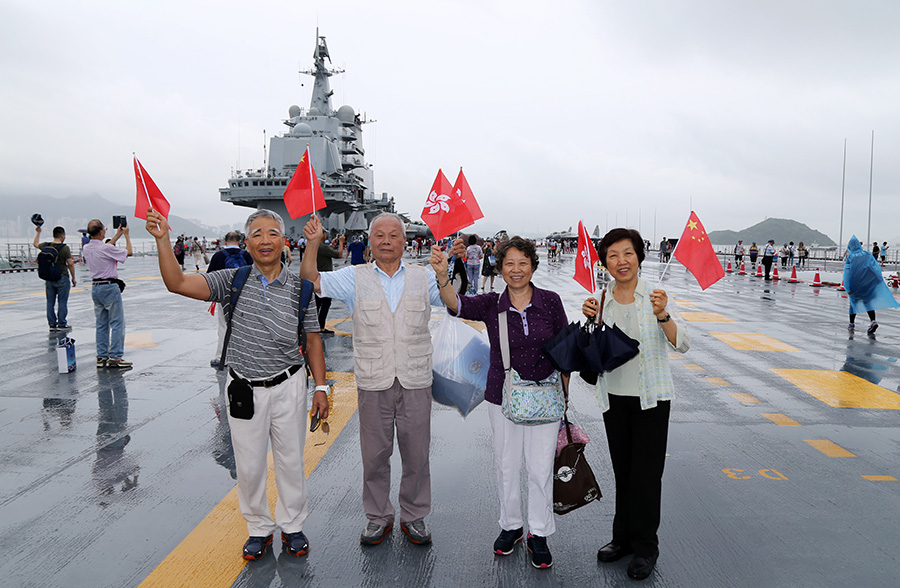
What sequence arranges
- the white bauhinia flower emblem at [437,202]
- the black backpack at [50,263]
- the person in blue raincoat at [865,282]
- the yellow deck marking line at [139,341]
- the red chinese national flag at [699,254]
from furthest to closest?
the person in blue raincoat at [865,282], the black backpack at [50,263], the yellow deck marking line at [139,341], the white bauhinia flower emblem at [437,202], the red chinese national flag at [699,254]

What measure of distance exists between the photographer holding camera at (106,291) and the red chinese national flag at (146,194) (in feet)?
14.8

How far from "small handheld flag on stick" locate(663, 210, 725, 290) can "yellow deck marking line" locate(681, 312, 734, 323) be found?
8664 mm

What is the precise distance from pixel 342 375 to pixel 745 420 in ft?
15.4

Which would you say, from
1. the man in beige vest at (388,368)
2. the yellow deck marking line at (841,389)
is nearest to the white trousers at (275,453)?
the man in beige vest at (388,368)

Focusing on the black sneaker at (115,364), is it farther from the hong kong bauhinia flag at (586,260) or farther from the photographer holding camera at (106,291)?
the hong kong bauhinia flag at (586,260)

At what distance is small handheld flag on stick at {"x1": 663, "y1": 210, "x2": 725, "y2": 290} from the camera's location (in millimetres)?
3717

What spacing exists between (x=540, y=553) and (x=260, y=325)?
206cm

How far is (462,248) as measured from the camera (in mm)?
3789

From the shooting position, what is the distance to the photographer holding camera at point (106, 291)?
7297 mm

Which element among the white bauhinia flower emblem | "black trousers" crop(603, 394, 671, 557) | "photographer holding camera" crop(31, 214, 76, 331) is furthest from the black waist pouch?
"photographer holding camera" crop(31, 214, 76, 331)

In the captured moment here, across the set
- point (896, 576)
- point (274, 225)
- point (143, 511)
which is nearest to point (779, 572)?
point (896, 576)

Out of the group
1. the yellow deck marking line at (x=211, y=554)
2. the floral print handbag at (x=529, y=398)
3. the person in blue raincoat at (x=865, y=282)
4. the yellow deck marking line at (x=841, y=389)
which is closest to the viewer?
the yellow deck marking line at (x=211, y=554)

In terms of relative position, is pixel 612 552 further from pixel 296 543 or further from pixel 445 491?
pixel 296 543

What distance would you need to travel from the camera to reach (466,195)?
14.1 feet
